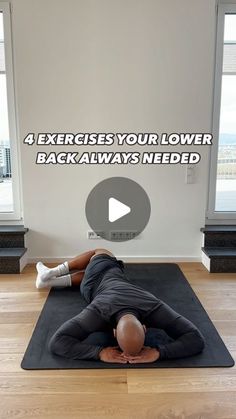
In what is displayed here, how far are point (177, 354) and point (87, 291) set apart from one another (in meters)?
0.76

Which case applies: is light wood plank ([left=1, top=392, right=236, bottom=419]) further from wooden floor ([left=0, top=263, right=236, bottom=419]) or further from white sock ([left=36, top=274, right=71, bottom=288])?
white sock ([left=36, top=274, right=71, bottom=288])

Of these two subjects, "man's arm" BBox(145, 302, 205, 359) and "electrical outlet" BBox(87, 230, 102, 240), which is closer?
"man's arm" BBox(145, 302, 205, 359)

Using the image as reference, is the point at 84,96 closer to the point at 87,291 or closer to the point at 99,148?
the point at 99,148

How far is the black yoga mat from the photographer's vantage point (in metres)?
1.89

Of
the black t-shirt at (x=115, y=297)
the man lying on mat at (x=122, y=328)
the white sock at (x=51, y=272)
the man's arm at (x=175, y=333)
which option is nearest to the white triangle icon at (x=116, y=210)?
the white sock at (x=51, y=272)

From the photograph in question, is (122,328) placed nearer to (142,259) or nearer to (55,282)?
(55,282)

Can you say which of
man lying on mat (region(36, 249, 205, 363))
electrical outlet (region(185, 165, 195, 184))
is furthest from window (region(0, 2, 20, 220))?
man lying on mat (region(36, 249, 205, 363))

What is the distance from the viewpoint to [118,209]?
341 centimetres

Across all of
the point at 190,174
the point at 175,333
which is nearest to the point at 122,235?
the point at 190,174

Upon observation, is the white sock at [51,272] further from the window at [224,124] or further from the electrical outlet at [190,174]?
the window at [224,124]

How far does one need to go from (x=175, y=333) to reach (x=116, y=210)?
5.47 ft

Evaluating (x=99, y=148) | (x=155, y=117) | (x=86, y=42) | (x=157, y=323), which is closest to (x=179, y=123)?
(x=155, y=117)

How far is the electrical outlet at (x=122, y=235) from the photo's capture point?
345cm

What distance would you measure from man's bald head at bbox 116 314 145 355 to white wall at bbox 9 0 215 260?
5.72ft
